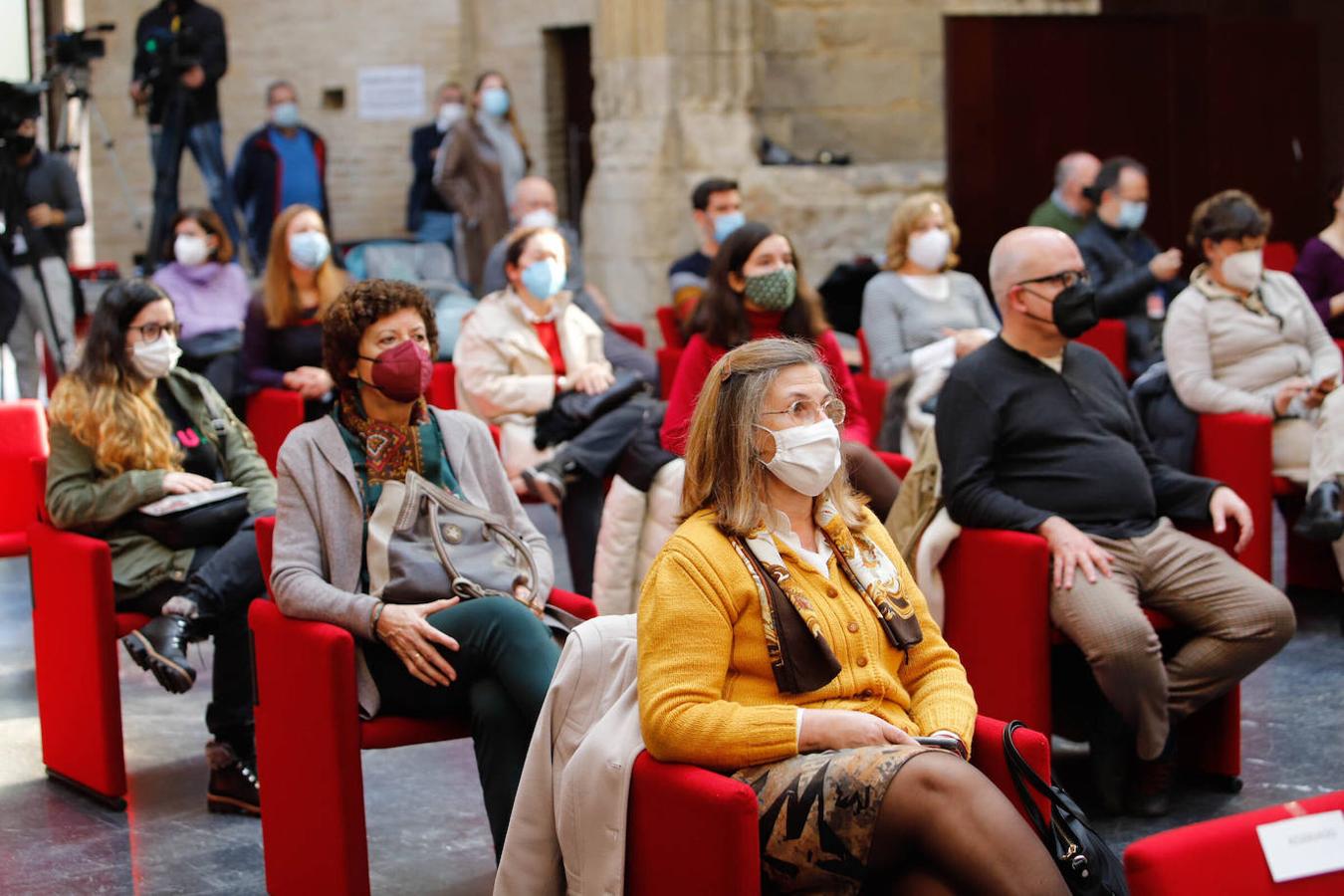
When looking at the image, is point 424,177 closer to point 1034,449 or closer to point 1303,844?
point 1034,449

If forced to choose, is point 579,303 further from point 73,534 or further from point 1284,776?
point 1284,776

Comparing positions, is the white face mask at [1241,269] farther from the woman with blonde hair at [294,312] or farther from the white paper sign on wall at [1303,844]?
the white paper sign on wall at [1303,844]

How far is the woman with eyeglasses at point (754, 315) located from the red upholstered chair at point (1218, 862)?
272cm

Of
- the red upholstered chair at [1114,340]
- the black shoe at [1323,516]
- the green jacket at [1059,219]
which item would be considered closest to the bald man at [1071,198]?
the green jacket at [1059,219]

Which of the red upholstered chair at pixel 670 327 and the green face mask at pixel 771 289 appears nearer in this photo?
the green face mask at pixel 771 289

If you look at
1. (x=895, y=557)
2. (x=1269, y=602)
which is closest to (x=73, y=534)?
(x=895, y=557)

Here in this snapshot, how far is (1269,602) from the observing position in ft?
14.4

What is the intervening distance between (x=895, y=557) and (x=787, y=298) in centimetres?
215

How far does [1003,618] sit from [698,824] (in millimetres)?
1731

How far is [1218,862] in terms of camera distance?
231 cm

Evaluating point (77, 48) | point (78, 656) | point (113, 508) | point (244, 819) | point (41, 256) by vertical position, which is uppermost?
point (77, 48)

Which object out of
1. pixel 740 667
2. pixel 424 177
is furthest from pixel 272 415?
pixel 424 177

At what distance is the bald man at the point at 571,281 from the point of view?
21.6 ft

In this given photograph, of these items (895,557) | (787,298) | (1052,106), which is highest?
(1052,106)
